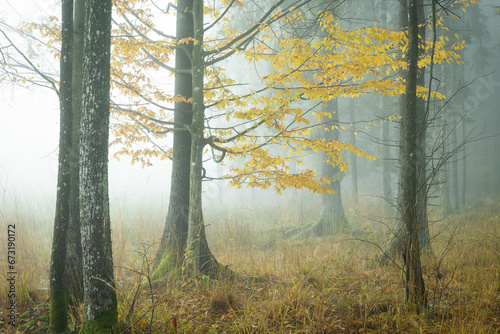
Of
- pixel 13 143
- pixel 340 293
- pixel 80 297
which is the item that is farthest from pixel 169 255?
pixel 13 143

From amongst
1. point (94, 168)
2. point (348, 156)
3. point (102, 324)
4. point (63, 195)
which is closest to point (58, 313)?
point (102, 324)

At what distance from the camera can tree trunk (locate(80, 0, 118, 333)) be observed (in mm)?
2664

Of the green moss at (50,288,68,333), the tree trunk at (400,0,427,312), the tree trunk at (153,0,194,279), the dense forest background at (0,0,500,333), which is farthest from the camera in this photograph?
the tree trunk at (153,0,194,279)

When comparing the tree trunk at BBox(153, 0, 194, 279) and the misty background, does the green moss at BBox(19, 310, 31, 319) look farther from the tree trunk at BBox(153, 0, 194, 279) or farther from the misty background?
the misty background

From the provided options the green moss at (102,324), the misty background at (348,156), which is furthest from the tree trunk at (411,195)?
the misty background at (348,156)

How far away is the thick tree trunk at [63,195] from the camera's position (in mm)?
3121

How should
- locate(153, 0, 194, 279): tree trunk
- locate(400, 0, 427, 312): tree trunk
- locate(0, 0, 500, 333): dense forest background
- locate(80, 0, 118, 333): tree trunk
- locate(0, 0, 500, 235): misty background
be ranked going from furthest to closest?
locate(0, 0, 500, 235): misty background < locate(153, 0, 194, 279): tree trunk < locate(400, 0, 427, 312): tree trunk < locate(0, 0, 500, 333): dense forest background < locate(80, 0, 118, 333): tree trunk

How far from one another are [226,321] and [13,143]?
3979cm

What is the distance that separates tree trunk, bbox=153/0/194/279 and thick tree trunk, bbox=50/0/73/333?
6.18 ft

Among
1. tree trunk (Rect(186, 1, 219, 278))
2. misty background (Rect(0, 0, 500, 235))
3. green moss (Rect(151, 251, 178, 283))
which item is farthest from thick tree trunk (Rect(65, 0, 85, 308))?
misty background (Rect(0, 0, 500, 235))

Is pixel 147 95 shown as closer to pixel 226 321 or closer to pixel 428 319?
pixel 226 321

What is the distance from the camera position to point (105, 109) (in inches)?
109

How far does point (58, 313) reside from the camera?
3.11 meters

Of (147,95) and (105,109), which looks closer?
(105,109)
